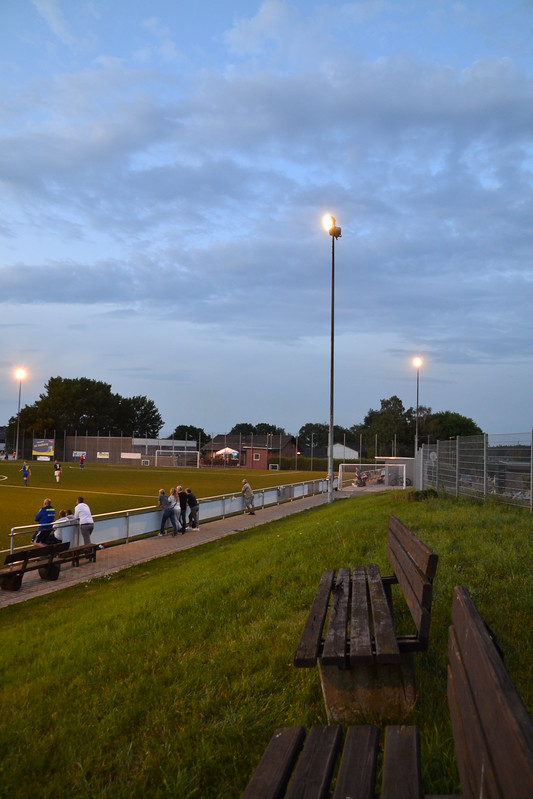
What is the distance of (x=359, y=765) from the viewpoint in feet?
7.89

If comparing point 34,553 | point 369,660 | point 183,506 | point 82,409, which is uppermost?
point 82,409

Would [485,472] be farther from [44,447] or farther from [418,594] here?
[44,447]

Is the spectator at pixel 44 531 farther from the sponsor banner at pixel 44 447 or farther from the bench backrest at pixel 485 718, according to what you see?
the sponsor banner at pixel 44 447

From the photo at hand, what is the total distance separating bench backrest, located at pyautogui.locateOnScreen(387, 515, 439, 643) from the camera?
352 centimetres

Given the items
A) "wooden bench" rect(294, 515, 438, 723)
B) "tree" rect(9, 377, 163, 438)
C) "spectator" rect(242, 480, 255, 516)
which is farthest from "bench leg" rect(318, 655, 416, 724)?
"tree" rect(9, 377, 163, 438)

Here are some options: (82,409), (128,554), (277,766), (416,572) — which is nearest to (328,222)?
(128,554)

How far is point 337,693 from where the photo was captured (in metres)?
3.53

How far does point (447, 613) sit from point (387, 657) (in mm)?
1725

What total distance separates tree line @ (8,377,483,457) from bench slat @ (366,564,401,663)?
9531 cm

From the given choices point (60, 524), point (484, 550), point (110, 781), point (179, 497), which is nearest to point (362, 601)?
point (110, 781)

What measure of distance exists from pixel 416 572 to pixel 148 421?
149646 millimetres

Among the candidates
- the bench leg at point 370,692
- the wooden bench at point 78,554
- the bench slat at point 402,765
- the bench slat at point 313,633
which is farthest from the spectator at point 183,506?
the bench slat at point 402,765

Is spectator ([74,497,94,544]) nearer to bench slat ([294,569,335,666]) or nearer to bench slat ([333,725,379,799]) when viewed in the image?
bench slat ([294,569,335,666])

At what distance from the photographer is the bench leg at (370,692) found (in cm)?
349
